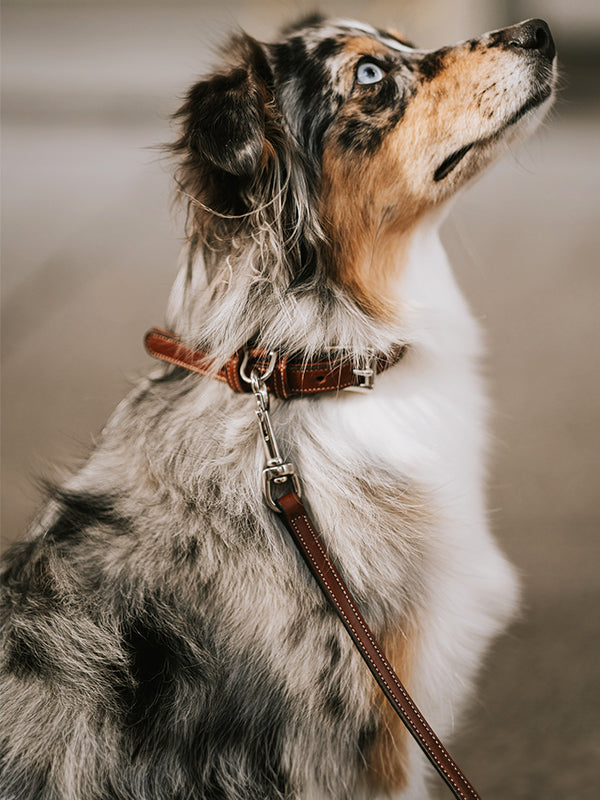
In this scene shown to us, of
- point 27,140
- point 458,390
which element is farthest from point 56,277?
point 458,390

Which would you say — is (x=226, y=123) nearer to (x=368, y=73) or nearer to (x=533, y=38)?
(x=368, y=73)

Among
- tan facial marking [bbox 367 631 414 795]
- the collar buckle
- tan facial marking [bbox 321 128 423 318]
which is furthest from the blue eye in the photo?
tan facial marking [bbox 367 631 414 795]

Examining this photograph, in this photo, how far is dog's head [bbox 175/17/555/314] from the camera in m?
1.47

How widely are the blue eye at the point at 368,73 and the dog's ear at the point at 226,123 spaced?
24cm

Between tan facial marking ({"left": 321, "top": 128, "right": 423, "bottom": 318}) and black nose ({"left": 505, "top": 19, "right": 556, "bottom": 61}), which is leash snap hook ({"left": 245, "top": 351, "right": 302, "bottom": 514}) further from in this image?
black nose ({"left": 505, "top": 19, "right": 556, "bottom": 61})

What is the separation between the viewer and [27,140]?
125 inches

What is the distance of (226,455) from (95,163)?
2342 mm

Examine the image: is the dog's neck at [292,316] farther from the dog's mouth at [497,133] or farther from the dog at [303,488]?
the dog's mouth at [497,133]

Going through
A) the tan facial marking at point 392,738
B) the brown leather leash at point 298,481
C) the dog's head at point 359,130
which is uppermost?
the dog's head at point 359,130

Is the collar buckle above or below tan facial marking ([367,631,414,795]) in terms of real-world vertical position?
above

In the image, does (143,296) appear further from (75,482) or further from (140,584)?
(140,584)

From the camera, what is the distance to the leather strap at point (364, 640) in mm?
1223

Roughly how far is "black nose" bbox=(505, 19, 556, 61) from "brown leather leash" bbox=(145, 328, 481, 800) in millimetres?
731

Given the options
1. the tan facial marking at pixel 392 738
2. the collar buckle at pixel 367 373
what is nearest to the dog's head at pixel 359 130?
the collar buckle at pixel 367 373
